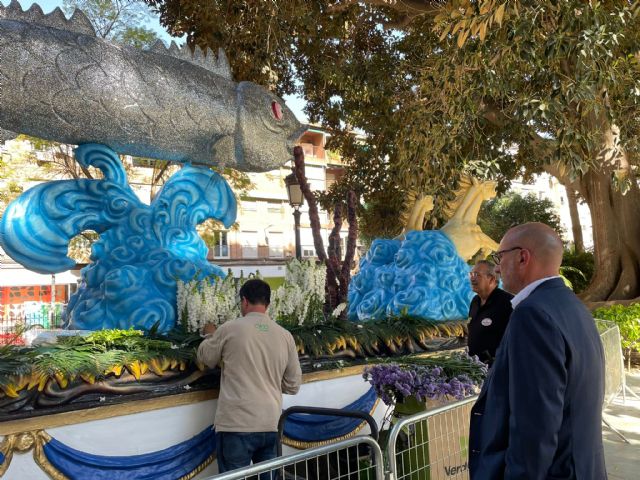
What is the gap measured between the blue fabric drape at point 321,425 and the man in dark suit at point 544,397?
252 cm

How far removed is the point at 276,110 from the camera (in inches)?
239

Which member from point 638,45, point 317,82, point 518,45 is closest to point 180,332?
point 518,45

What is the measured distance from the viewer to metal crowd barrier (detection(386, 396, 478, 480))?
11.7 ft

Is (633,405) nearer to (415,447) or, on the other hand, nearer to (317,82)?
(415,447)

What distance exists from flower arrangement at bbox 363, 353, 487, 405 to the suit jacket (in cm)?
201

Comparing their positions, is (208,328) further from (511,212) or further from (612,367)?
(511,212)

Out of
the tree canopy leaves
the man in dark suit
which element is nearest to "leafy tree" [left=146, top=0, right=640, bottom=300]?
the tree canopy leaves

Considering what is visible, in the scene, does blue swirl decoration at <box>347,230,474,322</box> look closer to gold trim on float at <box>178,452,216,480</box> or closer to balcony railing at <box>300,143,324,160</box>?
gold trim on float at <box>178,452,216,480</box>

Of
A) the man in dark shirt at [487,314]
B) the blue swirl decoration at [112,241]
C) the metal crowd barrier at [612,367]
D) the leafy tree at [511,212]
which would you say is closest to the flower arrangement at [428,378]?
the man in dark shirt at [487,314]

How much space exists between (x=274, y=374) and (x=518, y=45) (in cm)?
451

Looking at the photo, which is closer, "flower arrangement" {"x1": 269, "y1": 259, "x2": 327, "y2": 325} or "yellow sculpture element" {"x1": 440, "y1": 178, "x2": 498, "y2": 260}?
"flower arrangement" {"x1": 269, "y1": 259, "x2": 327, "y2": 325}

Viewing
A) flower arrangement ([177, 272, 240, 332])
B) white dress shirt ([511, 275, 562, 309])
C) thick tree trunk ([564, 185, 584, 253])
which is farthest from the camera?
thick tree trunk ([564, 185, 584, 253])

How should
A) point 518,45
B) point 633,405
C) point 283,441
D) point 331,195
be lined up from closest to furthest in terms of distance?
point 283,441 → point 518,45 → point 633,405 → point 331,195

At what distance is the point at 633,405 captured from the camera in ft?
25.4
